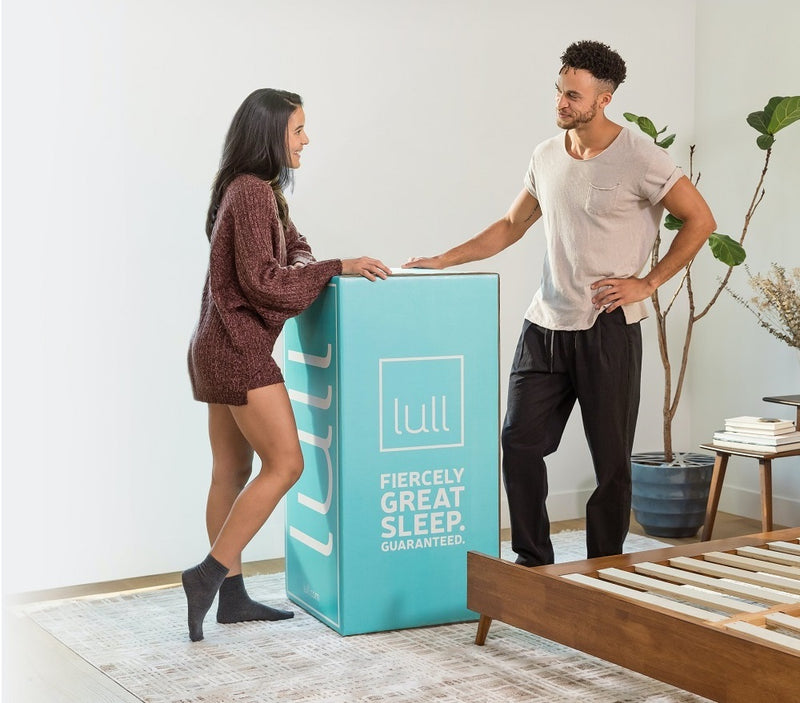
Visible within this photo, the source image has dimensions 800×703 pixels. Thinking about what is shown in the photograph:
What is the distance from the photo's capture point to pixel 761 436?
3.78m

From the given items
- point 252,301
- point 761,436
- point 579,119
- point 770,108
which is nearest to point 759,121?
point 770,108

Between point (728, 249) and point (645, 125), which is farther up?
point (645, 125)

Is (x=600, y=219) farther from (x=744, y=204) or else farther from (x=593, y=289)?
(x=744, y=204)

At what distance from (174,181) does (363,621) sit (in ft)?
5.10

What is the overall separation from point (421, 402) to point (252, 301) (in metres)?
0.50

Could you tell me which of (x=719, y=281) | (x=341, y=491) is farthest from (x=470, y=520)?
(x=719, y=281)

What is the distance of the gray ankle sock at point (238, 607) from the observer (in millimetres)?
3027

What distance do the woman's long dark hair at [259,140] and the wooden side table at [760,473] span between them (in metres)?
1.89

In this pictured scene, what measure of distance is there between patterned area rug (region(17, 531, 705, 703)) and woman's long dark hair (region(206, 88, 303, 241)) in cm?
113

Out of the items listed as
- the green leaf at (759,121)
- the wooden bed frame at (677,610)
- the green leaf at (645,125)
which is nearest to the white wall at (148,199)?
the green leaf at (645,125)

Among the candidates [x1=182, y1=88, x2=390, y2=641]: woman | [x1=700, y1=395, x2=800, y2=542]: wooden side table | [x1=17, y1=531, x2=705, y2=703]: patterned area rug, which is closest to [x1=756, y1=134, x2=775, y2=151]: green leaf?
[x1=700, y1=395, x2=800, y2=542]: wooden side table

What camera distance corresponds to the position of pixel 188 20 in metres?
3.57

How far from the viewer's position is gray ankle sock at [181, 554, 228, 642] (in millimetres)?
2855

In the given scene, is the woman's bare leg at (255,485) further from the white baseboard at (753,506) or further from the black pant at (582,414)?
the white baseboard at (753,506)
